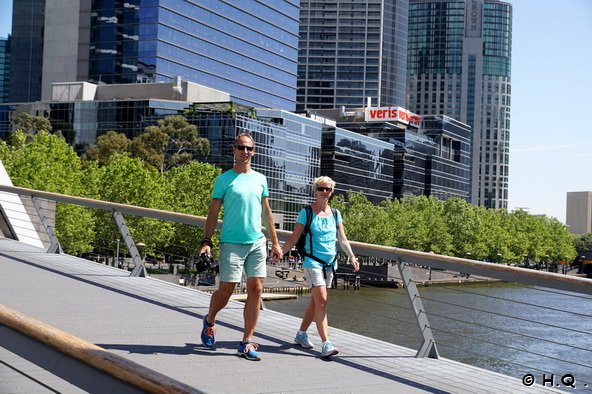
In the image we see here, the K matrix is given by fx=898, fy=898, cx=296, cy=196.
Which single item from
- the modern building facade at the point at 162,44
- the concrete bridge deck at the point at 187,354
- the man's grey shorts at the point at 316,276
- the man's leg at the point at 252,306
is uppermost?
the modern building facade at the point at 162,44

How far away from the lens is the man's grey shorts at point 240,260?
711cm

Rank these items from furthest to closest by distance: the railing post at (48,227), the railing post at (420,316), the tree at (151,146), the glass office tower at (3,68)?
the glass office tower at (3,68) < the tree at (151,146) < the railing post at (48,227) < the railing post at (420,316)

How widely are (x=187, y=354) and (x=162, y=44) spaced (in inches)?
4138

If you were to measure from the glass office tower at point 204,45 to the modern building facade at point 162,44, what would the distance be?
0.40 ft

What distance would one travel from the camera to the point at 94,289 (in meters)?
10.5

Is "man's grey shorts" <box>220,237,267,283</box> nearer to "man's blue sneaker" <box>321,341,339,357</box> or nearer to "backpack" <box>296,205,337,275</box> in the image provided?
"backpack" <box>296,205,337,275</box>

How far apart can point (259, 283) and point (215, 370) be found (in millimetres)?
1036

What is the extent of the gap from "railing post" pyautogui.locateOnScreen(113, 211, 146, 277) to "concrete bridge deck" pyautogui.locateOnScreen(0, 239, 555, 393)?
3.82ft

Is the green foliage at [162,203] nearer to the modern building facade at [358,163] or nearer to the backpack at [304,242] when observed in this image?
the modern building facade at [358,163]

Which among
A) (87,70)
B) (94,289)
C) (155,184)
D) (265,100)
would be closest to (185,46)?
(87,70)

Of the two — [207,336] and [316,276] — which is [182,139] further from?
[207,336]

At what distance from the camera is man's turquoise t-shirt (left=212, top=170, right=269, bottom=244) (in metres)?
7.12

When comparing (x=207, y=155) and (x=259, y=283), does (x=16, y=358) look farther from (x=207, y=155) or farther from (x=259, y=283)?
(x=207, y=155)

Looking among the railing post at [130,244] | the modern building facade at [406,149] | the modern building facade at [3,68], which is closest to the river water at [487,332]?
the railing post at [130,244]
